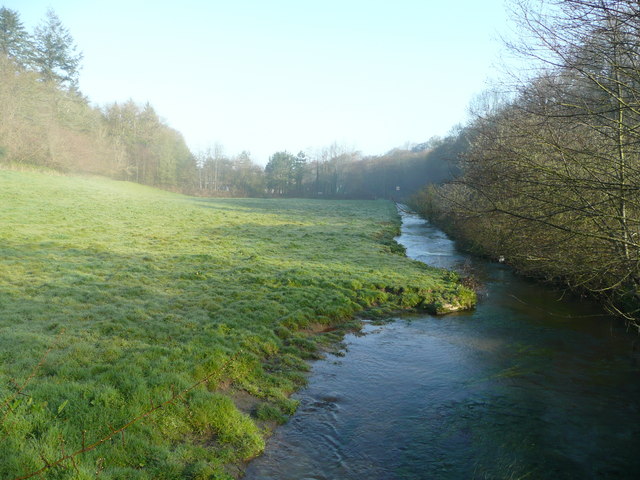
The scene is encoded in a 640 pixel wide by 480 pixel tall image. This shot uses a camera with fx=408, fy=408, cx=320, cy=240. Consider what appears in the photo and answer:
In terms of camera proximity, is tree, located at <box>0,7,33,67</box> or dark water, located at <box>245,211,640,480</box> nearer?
dark water, located at <box>245,211,640,480</box>

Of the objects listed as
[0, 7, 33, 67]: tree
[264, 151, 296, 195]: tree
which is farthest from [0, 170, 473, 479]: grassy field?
[264, 151, 296, 195]: tree

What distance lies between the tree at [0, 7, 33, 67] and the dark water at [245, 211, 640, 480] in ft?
211

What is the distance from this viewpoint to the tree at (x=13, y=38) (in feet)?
176

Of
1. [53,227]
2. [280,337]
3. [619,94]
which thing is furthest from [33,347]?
[53,227]

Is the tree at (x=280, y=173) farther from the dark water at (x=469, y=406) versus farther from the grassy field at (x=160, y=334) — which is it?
the dark water at (x=469, y=406)

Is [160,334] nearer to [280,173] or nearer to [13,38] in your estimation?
[13,38]

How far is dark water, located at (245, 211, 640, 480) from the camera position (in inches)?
231

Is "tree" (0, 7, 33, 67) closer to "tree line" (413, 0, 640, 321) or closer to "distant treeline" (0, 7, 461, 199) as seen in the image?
"distant treeline" (0, 7, 461, 199)

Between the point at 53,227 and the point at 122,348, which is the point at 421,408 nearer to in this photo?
the point at 122,348

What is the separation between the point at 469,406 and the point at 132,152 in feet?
254

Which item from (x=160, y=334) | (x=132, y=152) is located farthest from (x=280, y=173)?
(x=160, y=334)

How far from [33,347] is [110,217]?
20.1 m

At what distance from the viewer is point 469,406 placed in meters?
7.53

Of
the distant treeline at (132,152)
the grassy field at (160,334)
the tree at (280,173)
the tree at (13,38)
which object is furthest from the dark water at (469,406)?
the tree at (280,173)
